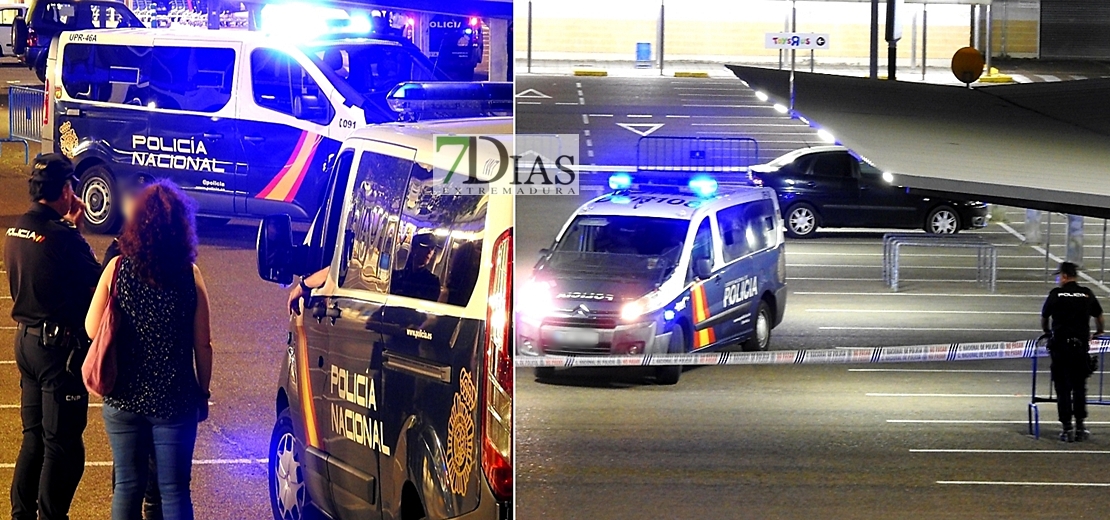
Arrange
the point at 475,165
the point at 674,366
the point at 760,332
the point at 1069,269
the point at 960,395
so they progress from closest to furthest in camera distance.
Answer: the point at 475,165, the point at 1069,269, the point at 760,332, the point at 674,366, the point at 960,395

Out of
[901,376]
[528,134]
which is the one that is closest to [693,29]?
[528,134]

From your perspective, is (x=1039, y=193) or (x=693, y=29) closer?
(x=1039, y=193)

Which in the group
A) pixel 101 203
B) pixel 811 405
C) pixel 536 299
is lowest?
pixel 811 405

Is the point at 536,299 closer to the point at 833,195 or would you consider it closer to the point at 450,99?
the point at 833,195

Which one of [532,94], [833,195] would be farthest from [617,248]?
[833,195]

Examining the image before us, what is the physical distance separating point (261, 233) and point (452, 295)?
30 centimetres

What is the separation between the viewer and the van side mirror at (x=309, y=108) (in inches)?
70.3

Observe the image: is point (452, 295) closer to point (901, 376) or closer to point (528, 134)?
point (528, 134)

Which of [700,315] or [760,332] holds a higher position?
[700,315]

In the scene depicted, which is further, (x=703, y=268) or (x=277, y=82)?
(x=703, y=268)

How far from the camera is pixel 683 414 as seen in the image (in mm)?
9477

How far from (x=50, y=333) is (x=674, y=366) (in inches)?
214

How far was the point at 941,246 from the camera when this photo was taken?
6004mm

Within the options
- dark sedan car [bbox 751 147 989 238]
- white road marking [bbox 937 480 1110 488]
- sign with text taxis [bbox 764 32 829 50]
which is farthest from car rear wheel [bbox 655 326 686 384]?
white road marking [bbox 937 480 1110 488]
